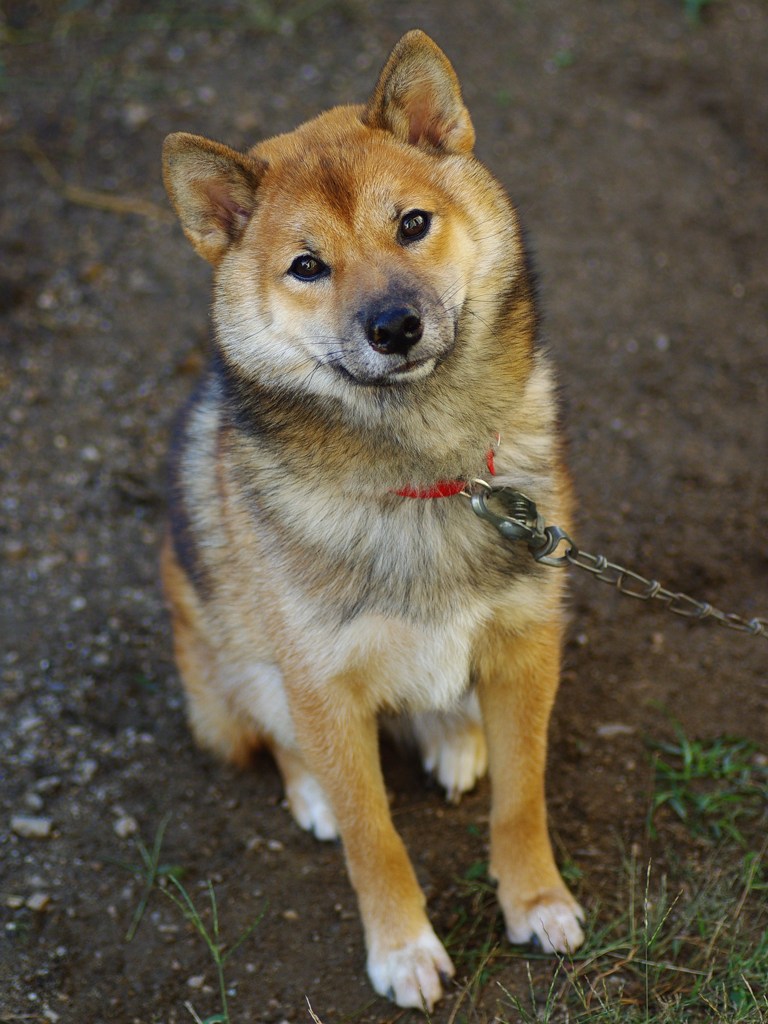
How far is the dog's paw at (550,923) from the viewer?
2789 mm

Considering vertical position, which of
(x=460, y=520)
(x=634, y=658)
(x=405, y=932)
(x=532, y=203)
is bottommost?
(x=405, y=932)

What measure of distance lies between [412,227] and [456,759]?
1.68 m

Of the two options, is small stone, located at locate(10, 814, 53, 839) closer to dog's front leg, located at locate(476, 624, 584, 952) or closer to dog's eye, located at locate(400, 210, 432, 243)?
dog's front leg, located at locate(476, 624, 584, 952)

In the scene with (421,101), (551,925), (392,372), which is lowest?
(551,925)

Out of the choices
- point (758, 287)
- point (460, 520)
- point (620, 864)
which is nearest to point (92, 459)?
point (460, 520)

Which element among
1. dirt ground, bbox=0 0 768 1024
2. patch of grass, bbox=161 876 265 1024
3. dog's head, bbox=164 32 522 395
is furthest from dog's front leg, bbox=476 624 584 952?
dog's head, bbox=164 32 522 395

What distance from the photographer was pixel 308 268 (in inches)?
96.0

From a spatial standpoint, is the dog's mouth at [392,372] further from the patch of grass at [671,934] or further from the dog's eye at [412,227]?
the patch of grass at [671,934]

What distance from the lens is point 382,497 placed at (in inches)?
101

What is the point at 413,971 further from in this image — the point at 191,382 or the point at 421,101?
the point at 191,382

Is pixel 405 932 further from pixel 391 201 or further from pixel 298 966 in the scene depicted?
pixel 391 201

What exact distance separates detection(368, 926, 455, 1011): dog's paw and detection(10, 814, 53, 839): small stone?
44.6 inches

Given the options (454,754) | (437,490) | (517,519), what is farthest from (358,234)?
(454,754)

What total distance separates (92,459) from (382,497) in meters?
2.21
